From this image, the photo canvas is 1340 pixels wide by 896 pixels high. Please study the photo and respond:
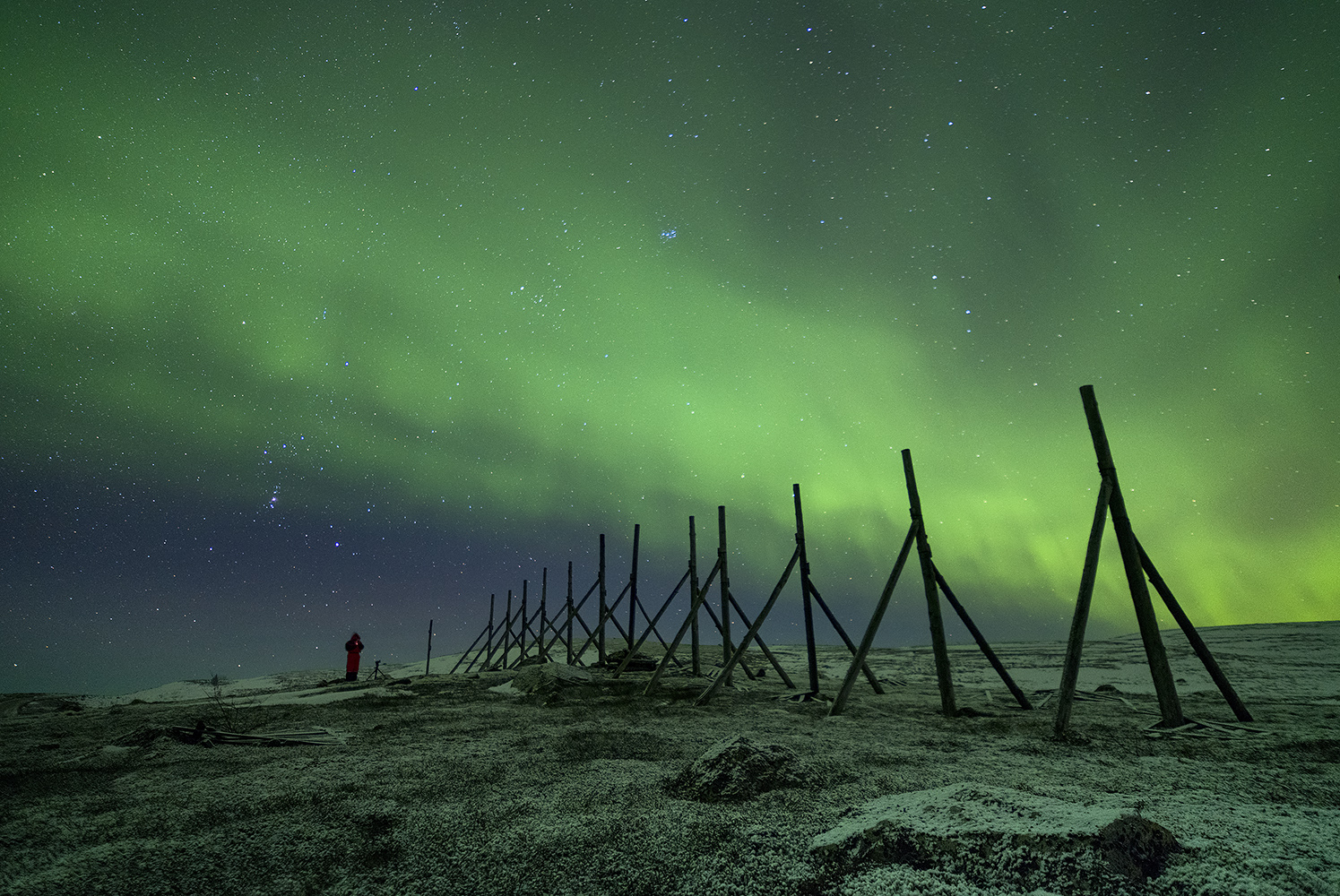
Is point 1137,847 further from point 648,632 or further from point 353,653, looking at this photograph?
point 353,653

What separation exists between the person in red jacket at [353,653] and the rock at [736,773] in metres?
19.4

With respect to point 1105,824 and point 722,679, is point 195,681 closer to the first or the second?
point 722,679

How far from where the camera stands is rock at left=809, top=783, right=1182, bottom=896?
6.95 feet

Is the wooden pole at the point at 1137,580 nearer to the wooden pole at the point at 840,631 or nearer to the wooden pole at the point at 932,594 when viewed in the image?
the wooden pole at the point at 932,594

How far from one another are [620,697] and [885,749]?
696 centimetres

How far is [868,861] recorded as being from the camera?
2479 mm

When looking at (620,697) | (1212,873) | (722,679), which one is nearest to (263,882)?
(1212,873)

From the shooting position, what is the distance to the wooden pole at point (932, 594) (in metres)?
7.40

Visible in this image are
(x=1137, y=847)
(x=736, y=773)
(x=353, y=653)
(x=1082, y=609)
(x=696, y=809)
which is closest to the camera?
(x=1137, y=847)

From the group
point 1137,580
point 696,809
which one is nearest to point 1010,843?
point 696,809

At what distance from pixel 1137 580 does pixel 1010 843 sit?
5395 mm

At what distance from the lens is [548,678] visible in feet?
39.8

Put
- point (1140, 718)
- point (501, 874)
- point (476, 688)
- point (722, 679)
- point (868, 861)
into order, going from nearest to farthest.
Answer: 1. point (868, 861)
2. point (501, 874)
3. point (1140, 718)
4. point (722, 679)
5. point (476, 688)

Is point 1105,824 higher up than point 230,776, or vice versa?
point 1105,824
